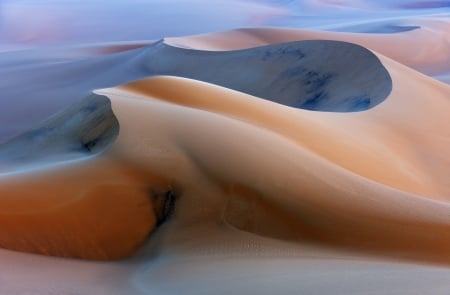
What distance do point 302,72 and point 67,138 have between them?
257 cm

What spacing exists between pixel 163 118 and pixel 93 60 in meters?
5.38

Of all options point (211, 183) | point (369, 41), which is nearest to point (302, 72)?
point (211, 183)

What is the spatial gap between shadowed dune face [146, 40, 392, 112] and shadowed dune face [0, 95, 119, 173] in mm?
1583

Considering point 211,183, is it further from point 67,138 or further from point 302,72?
point 302,72

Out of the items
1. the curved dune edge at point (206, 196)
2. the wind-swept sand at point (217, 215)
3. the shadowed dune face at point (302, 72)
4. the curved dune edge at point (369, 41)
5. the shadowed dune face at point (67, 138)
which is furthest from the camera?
the curved dune edge at point (369, 41)

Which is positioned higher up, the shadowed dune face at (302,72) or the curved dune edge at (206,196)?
the curved dune edge at (206,196)

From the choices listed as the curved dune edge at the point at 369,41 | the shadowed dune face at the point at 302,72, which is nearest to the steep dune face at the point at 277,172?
the shadowed dune face at the point at 302,72

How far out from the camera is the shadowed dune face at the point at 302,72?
420 cm

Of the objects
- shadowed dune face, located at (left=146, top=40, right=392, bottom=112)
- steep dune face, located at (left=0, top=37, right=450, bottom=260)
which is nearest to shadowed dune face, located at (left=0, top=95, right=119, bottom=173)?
steep dune face, located at (left=0, top=37, right=450, bottom=260)

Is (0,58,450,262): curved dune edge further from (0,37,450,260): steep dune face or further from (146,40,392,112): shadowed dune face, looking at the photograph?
(146,40,392,112): shadowed dune face

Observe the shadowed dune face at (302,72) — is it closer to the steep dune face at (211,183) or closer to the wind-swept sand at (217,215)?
the steep dune face at (211,183)

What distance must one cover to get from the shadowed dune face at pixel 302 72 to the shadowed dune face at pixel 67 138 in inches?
62.3

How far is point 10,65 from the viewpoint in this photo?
24.9 ft

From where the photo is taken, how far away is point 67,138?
2.86 meters
